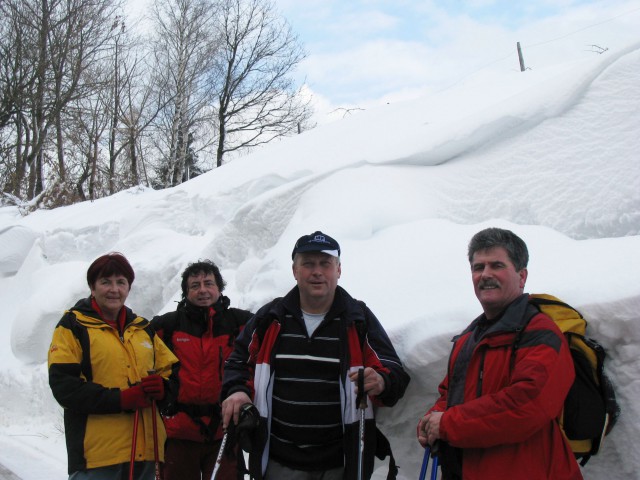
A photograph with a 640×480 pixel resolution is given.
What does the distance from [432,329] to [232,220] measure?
3365 millimetres

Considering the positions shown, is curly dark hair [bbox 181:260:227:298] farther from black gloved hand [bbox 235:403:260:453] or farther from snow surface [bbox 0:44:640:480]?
black gloved hand [bbox 235:403:260:453]

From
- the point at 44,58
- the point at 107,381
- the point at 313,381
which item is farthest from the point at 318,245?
the point at 44,58

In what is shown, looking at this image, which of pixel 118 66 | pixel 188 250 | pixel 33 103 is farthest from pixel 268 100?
pixel 188 250

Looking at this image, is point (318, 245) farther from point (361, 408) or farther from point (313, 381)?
point (361, 408)

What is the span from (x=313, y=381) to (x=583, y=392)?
1101mm

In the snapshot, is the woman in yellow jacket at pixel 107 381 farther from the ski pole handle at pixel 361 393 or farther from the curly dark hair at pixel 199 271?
the ski pole handle at pixel 361 393

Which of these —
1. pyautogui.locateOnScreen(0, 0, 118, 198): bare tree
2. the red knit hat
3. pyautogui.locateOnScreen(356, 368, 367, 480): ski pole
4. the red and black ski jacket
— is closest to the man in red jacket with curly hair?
the red and black ski jacket

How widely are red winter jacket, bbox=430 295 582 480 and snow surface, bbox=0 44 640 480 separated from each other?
613mm

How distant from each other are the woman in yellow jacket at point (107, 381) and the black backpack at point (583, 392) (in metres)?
1.88

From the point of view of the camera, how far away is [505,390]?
1.90 metres

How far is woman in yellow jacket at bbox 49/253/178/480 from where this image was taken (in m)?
2.66

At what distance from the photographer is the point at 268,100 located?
76.4 feet

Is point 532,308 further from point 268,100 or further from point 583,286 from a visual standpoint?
point 268,100

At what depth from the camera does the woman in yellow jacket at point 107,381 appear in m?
2.66
